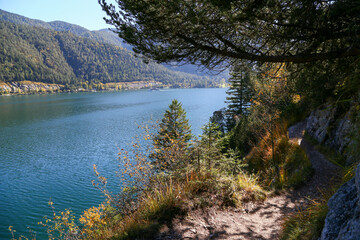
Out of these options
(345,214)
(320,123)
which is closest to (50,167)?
(320,123)

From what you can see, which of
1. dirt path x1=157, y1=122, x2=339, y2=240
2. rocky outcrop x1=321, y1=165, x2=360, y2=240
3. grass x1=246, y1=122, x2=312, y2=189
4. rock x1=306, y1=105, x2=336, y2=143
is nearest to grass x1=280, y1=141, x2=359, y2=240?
dirt path x1=157, y1=122, x2=339, y2=240

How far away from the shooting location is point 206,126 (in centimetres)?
798

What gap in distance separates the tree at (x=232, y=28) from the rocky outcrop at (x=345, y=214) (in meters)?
2.18

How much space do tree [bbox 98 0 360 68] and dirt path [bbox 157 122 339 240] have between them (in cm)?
245

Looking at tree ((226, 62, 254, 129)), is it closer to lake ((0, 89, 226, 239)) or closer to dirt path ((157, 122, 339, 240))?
lake ((0, 89, 226, 239))

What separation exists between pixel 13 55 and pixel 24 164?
674 ft

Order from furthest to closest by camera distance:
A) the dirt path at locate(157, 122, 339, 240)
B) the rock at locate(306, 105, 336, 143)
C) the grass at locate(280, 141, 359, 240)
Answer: the rock at locate(306, 105, 336, 143)
the dirt path at locate(157, 122, 339, 240)
the grass at locate(280, 141, 359, 240)

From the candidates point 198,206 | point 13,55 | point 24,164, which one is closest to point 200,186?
point 198,206

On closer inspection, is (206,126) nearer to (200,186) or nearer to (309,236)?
(200,186)

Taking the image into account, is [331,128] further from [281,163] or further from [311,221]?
[311,221]

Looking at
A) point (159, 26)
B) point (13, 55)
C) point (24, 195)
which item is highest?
point (13, 55)

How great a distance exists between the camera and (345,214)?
7.84ft

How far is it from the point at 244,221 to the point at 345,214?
2.25 m

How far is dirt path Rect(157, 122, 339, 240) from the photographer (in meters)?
3.84
